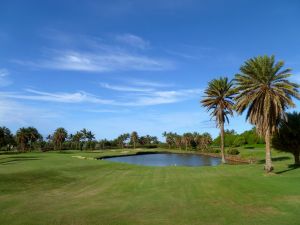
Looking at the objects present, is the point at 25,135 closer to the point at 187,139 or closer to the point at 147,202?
the point at 187,139

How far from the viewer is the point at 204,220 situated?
15.3 metres

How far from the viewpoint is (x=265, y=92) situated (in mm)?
36188

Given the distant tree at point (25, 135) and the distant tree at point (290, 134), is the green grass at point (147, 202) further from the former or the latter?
the distant tree at point (25, 135)

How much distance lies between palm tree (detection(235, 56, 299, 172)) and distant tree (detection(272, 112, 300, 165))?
12.3ft

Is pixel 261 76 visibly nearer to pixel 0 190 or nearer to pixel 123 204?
pixel 123 204

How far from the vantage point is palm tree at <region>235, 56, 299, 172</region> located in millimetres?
35519

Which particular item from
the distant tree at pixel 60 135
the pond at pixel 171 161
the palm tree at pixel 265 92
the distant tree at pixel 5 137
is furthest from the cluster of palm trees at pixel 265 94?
the distant tree at pixel 60 135

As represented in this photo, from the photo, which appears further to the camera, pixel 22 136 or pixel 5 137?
pixel 22 136

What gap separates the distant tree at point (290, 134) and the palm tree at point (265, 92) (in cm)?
375

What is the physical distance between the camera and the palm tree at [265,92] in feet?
117

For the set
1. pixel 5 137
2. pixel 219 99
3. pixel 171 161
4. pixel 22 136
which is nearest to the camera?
pixel 219 99

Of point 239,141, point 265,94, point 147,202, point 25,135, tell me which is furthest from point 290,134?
point 25,135

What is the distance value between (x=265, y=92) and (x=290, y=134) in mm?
8847

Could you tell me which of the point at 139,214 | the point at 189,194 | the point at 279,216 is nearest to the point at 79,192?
the point at 189,194
